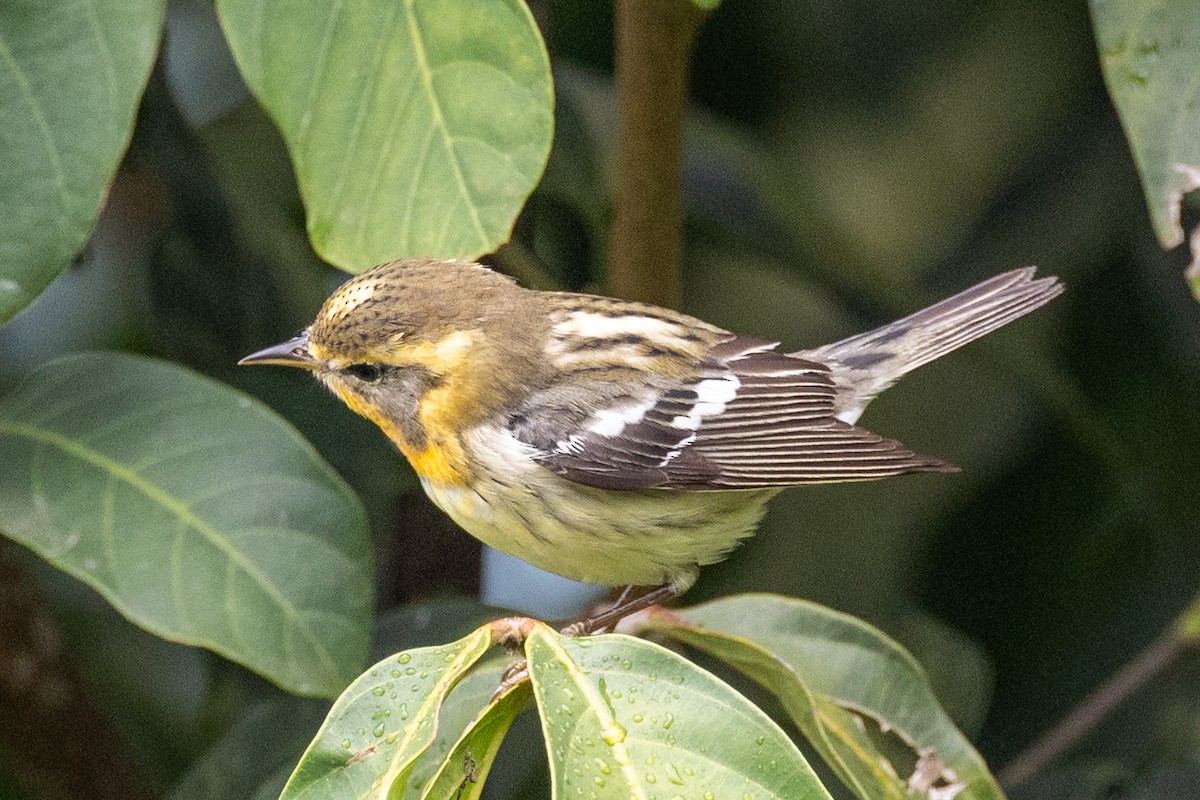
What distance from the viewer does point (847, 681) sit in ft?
7.63

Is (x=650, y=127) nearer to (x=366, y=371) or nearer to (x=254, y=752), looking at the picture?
(x=366, y=371)

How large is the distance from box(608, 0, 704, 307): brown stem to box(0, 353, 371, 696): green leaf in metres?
0.71

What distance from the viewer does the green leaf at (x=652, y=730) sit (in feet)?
5.14

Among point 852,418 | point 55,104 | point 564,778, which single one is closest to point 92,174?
point 55,104

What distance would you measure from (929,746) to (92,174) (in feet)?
5.39

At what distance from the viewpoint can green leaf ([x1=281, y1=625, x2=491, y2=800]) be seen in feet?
5.27

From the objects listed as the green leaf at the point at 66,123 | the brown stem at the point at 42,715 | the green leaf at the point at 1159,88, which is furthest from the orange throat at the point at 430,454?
the green leaf at the point at 1159,88

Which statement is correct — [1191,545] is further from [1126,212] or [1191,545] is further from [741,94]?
[741,94]

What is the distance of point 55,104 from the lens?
202cm

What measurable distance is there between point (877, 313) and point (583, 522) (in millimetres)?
1105

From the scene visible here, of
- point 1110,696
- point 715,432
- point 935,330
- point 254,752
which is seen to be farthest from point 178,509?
point 1110,696

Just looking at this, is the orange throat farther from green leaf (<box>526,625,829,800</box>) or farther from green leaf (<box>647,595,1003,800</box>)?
green leaf (<box>526,625,829,800</box>)

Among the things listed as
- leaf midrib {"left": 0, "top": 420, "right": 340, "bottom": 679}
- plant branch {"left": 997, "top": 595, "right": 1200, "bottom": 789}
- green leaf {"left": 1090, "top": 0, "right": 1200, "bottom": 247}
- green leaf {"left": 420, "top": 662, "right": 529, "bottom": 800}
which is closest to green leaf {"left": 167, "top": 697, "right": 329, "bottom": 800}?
leaf midrib {"left": 0, "top": 420, "right": 340, "bottom": 679}

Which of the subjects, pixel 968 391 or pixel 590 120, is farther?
pixel 968 391
